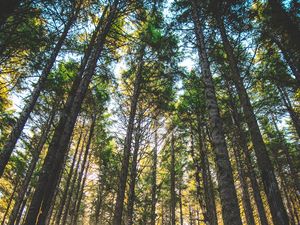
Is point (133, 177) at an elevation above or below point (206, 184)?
below

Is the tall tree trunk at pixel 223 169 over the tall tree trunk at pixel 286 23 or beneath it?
beneath

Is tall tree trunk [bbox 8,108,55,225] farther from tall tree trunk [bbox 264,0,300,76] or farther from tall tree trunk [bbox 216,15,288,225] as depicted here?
tall tree trunk [bbox 264,0,300,76]

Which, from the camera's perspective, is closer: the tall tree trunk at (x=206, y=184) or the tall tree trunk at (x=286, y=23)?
the tall tree trunk at (x=286, y=23)

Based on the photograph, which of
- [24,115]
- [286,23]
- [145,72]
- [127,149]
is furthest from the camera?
[145,72]

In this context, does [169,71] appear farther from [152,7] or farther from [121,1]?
[121,1]

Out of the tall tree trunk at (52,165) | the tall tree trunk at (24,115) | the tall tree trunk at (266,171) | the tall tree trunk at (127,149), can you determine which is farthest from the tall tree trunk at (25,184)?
the tall tree trunk at (266,171)

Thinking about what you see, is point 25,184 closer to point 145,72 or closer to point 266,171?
point 145,72

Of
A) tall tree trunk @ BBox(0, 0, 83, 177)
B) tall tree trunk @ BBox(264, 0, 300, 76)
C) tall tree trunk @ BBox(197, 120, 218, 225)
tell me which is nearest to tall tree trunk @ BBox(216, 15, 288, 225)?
tall tree trunk @ BBox(264, 0, 300, 76)

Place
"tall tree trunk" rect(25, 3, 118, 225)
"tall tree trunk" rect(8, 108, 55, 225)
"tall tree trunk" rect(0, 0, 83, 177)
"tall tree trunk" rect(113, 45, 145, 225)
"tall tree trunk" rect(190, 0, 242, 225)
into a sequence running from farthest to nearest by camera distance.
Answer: "tall tree trunk" rect(8, 108, 55, 225)
"tall tree trunk" rect(113, 45, 145, 225)
"tall tree trunk" rect(0, 0, 83, 177)
"tall tree trunk" rect(25, 3, 118, 225)
"tall tree trunk" rect(190, 0, 242, 225)

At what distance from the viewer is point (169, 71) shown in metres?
10.9

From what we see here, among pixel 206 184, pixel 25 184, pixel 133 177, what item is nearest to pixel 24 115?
pixel 133 177

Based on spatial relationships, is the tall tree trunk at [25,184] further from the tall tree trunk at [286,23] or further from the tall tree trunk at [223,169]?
the tall tree trunk at [286,23]

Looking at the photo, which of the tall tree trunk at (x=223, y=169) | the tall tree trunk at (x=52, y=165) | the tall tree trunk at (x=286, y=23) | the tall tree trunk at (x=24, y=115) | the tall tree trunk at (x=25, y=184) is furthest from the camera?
the tall tree trunk at (x=25, y=184)

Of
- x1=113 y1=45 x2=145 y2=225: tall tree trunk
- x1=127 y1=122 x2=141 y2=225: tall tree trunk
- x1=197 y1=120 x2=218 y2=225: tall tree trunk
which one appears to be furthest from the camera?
x1=197 y1=120 x2=218 y2=225: tall tree trunk
